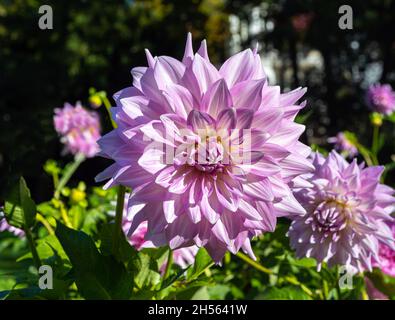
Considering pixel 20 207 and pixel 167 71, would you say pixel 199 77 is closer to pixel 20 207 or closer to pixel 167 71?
pixel 167 71

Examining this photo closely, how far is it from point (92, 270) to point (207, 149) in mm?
198

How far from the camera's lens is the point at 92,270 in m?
0.56

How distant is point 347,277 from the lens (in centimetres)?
83

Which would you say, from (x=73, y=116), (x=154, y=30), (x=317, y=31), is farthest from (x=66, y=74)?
(x=73, y=116)

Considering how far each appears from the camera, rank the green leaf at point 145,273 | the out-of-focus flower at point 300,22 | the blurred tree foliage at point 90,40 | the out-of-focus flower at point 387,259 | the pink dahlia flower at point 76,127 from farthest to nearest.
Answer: the out-of-focus flower at point 300,22
the blurred tree foliage at point 90,40
the pink dahlia flower at point 76,127
the out-of-focus flower at point 387,259
the green leaf at point 145,273

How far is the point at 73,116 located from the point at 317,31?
25.7 ft

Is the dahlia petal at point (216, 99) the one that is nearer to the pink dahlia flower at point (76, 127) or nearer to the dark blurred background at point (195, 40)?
the pink dahlia flower at point (76, 127)

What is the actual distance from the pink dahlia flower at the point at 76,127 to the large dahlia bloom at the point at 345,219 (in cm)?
128

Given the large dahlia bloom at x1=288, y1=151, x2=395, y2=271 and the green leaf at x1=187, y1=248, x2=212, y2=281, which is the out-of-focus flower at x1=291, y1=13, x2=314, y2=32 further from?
the green leaf at x1=187, y1=248, x2=212, y2=281

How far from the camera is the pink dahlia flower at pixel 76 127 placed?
1940 mm

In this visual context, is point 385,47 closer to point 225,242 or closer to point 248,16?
point 248,16

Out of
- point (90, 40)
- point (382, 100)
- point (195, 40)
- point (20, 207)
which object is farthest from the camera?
point (90, 40)

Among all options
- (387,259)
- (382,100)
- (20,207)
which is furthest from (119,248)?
(382,100)

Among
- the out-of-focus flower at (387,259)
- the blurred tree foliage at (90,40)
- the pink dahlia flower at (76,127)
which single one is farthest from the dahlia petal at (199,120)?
the blurred tree foliage at (90,40)
